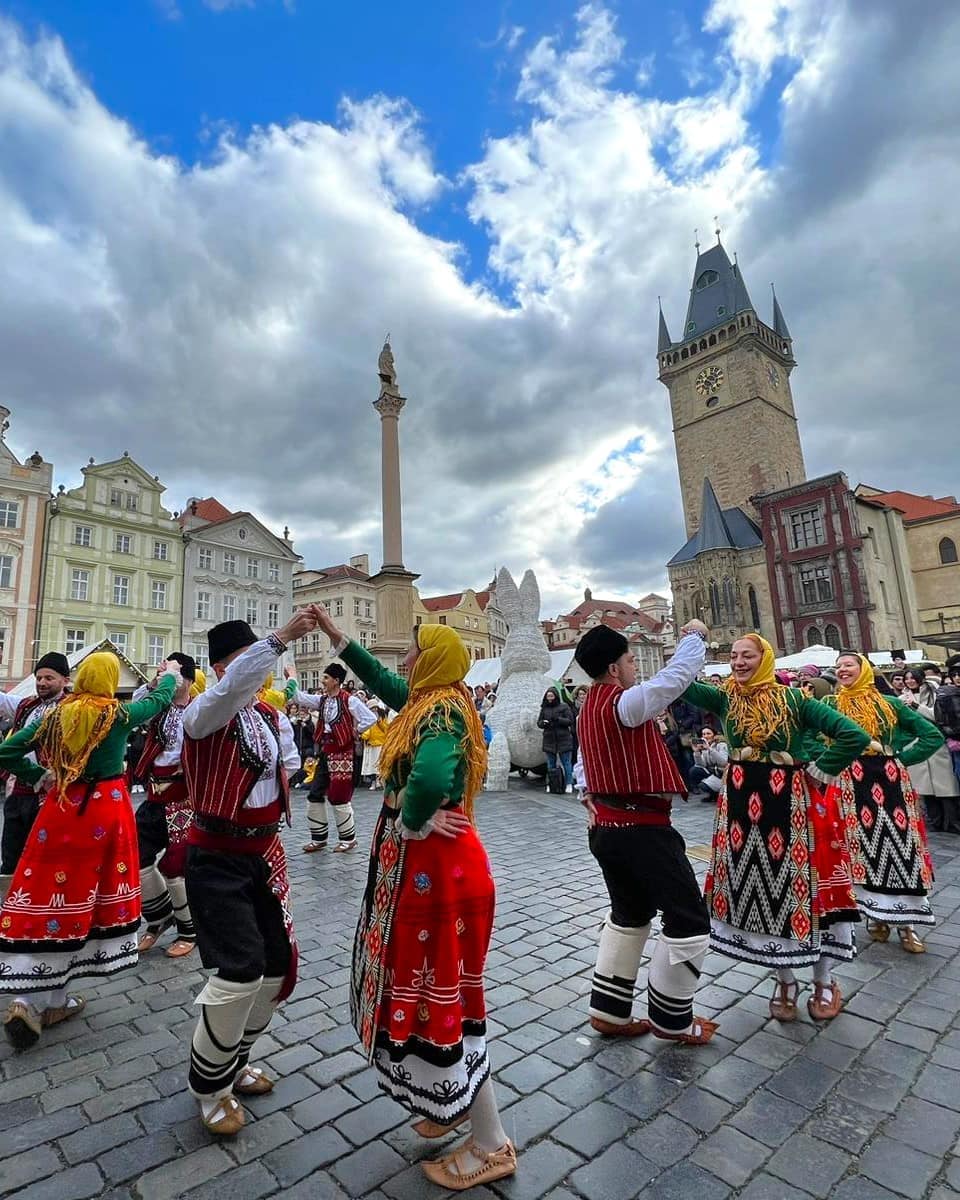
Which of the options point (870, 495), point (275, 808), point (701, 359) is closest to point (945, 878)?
point (275, 808)

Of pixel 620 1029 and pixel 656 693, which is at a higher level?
pixel 656 693

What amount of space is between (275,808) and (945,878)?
646 cm

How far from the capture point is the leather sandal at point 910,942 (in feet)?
14.2

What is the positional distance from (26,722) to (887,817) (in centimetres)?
618

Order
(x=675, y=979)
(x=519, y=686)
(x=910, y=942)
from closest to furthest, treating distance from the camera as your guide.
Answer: (x=675, y=979) → (x=910, y=942) → (x=519, y=686)

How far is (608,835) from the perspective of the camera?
10.8 ft

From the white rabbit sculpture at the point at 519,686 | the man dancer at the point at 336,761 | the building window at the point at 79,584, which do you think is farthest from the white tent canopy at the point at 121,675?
the building window at the point at 79,584

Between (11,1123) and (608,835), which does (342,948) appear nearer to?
(11,1123)

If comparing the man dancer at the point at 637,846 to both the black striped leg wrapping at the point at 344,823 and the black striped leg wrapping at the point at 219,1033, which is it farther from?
the black striped leg wrapping at the point at 344,823

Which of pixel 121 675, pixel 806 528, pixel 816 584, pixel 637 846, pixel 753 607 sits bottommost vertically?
pixel 637 846

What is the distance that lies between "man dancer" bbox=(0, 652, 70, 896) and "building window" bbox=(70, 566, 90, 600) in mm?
33065

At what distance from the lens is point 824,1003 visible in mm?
3490

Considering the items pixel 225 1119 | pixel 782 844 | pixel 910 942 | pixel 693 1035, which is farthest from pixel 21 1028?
pixel 910 942

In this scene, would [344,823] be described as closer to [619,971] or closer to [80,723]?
[80,723]
